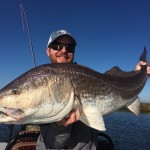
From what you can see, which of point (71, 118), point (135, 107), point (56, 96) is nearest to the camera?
point (56, 96)

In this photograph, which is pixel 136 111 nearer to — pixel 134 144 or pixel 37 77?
pixel 37 77

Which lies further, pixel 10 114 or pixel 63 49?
pixel 63 49

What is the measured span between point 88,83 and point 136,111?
5.91 ft

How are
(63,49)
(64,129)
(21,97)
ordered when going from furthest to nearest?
(63,49) → (64,129) → (21,97)

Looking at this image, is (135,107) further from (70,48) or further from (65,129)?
(65,129)

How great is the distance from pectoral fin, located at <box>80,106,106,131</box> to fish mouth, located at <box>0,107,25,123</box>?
3.13 feet

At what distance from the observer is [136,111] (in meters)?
5.64

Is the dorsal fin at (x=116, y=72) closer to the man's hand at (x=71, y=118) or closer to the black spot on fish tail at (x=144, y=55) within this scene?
the black spot on fish tail at (x=144, y=55)

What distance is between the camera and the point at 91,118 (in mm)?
4125

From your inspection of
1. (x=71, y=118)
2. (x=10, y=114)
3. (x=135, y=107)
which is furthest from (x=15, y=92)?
(x=135, y=107)

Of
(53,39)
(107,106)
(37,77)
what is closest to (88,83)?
(107,106)

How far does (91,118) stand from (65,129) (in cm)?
46

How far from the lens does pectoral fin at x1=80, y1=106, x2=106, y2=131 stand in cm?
410

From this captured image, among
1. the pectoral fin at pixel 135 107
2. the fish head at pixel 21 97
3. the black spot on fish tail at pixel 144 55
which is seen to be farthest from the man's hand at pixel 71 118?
the black spot on fish tail at pixel 144 55
